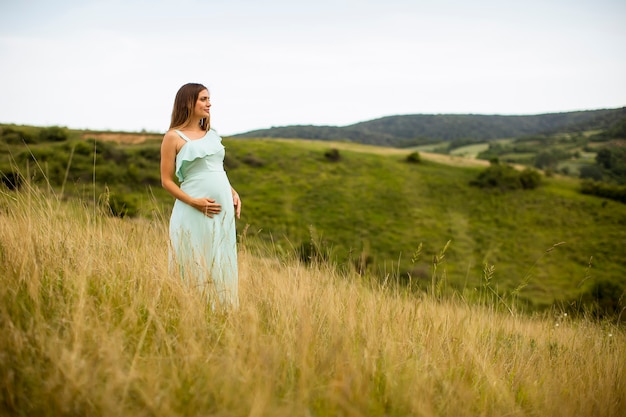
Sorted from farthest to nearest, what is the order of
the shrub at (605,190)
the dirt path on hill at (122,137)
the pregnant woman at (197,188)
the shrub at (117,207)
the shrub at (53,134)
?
1. the dirt path on hill at (122,137)
2. the shrub at (605,190)
3. the shrub at (53,134)
4. the shrub at (117,207)
5. the pregnant woman at (197,188)

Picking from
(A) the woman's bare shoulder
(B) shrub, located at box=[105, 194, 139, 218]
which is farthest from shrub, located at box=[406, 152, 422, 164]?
(A) the woman's bare shoulder

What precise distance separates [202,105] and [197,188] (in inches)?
29.0

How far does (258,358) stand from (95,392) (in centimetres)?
62

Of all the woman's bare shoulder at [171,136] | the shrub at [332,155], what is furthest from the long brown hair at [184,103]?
the shrub at [332,155]

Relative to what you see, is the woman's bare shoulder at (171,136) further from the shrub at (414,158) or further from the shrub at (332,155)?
the shrub at (414,158)

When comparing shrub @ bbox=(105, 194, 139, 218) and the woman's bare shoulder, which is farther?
shrub @ bbox=(105, 194, 139, 218)

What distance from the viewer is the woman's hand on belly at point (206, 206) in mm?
3369

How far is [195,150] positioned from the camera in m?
3.46

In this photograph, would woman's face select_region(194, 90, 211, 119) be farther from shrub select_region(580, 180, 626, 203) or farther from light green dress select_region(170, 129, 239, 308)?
shrub select_region(580, 180, 626, 203)

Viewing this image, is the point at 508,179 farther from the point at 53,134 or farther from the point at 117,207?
the point at 117,207

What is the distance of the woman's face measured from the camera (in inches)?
141

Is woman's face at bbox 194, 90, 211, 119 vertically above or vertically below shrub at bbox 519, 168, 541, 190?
above

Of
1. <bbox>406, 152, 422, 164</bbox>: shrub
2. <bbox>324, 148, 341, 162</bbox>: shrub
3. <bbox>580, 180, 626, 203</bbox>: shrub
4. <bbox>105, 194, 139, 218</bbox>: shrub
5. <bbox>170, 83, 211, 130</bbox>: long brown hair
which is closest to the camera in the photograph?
<bbox>170, 83, 211, 130</bbox>: long brown hair

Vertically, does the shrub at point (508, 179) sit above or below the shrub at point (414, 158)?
below
